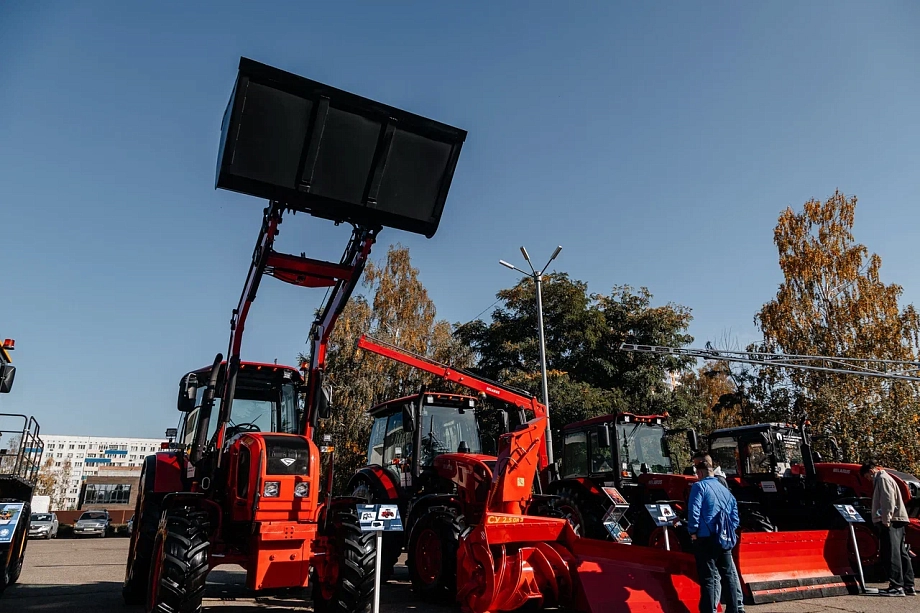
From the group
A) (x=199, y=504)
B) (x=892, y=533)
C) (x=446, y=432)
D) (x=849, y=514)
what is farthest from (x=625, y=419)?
(x=199, y=504)

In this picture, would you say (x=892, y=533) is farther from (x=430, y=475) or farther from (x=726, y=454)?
(x=430, y=475)

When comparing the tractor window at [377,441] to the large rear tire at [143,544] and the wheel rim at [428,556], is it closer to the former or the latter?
the wheel rim at [428,556]

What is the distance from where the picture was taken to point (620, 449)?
11359 millimetres

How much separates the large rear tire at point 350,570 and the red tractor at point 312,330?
0.01 meters

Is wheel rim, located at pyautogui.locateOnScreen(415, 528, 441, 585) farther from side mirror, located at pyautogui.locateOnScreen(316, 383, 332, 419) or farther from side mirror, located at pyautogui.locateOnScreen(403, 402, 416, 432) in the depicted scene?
side mirror, located at pyautogui.locateOnScreen(316, 383, 332, 419)

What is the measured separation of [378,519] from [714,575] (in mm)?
3331

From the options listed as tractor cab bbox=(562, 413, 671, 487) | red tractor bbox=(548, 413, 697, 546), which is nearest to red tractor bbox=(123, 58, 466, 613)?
red tractor bbox=(548, 413, 697, 546)

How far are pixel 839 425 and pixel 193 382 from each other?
20.4 m

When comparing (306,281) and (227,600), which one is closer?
(306,281)

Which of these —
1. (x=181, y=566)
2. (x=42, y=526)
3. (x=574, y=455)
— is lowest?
(x=42, y=526)

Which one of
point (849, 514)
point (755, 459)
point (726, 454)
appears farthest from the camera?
point (726, 454)

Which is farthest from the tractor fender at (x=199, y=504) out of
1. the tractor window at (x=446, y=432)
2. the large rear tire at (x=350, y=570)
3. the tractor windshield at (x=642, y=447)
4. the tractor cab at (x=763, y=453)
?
the tractor cab at (x=763, y=453)

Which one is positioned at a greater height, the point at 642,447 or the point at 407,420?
the point at 407,420

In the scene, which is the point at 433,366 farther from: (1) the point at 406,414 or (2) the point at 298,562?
(2) the point at 298,562
